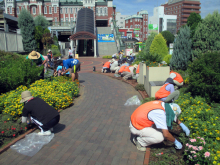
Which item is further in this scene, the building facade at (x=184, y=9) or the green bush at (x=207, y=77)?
the building facade at (x=184, y=9)

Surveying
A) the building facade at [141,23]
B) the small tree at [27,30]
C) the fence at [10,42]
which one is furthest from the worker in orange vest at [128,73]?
the building facade at [141,23]

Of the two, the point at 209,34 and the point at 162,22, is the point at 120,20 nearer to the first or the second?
the point at 162,22

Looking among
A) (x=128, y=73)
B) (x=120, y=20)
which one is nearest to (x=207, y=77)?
(x=128, y=73)

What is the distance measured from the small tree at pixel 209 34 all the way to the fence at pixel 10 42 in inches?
495

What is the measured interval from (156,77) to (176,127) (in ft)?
11.7

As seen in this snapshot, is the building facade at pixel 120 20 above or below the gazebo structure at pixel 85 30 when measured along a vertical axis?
above

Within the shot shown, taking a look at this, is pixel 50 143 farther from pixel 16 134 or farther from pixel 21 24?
pixel 21 24

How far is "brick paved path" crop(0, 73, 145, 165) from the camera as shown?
407cm

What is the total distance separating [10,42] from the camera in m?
15.2

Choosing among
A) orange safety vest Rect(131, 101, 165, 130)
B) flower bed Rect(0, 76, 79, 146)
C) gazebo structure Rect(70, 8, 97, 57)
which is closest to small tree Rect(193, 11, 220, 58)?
flower bed Rect(0, 76, 79, 146)

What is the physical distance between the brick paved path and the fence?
30.4 feet

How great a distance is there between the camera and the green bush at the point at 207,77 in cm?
594

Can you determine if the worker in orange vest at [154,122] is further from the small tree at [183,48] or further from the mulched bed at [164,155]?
the small tree at [183,48]

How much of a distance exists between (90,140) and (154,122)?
5.84 ft
